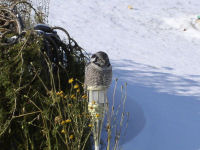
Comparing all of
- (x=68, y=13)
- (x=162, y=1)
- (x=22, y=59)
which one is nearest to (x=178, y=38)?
(x=162, y=1)

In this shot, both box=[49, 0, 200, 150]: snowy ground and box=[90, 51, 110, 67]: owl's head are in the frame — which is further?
box=[49, 0, 200, 150]: snowy ground

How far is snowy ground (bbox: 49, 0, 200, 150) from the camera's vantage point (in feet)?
11.7

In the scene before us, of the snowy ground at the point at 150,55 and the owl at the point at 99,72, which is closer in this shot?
the owl at the point at 99,72

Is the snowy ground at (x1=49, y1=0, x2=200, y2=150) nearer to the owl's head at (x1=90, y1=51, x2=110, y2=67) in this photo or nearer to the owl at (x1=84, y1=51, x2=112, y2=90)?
the owl at (x1=84, y1=51, x2=112, y2=90)

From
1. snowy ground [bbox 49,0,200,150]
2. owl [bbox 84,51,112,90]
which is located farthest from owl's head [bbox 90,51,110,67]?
snowy ground [bbox 49,0,200,150]

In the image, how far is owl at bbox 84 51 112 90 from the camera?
242cm

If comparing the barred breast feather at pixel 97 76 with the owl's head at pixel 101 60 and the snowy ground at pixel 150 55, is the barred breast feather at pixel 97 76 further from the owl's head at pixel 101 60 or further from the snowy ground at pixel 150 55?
the snowy ground at pixel 150 55

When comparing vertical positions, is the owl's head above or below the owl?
above

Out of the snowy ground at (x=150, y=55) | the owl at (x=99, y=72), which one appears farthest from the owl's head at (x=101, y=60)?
the snowy ground at (x=150, y=55)

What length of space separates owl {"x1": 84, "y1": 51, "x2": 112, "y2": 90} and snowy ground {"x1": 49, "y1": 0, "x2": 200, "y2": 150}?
986 millimetres

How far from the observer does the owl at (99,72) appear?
2.42m

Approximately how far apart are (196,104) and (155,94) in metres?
0.61

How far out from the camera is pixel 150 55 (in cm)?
657

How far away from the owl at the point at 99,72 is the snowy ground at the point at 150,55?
0.99 metres
